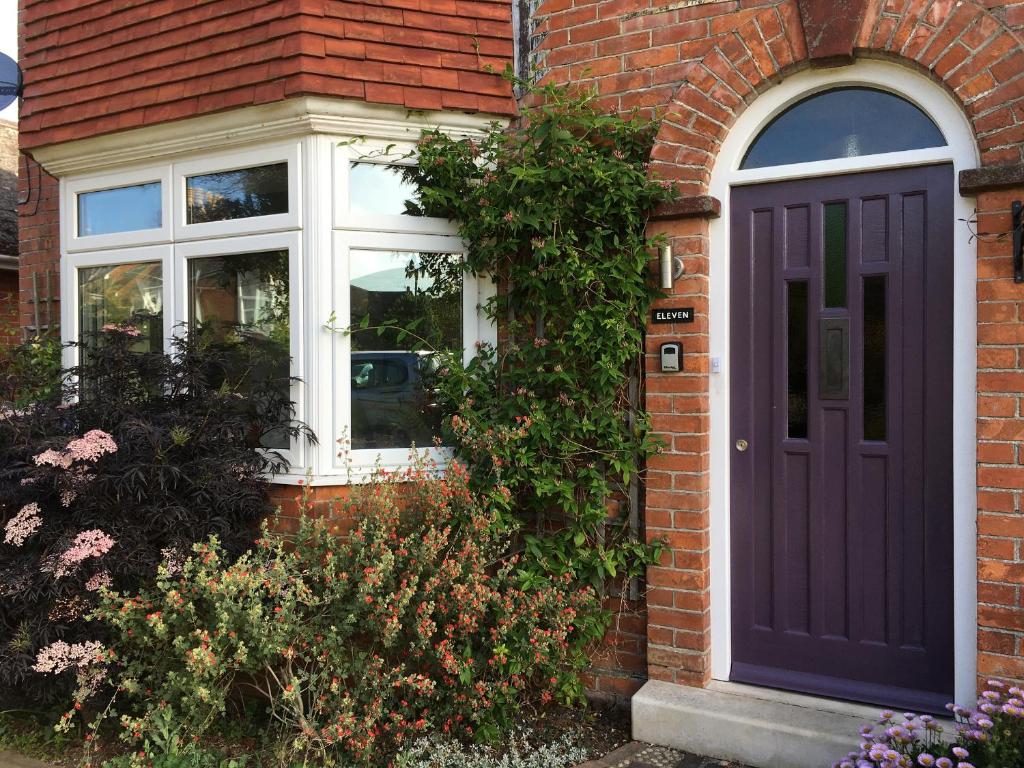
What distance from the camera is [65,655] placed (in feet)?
11.8

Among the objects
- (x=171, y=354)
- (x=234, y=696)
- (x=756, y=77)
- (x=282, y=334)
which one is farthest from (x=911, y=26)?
(x=234, y=696)

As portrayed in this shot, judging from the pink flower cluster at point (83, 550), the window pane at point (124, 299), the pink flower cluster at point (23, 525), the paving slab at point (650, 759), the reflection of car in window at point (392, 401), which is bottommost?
the paving slab at point (650, 759)

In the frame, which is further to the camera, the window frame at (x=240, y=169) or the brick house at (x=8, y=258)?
the brick house at (x=8, y=258)

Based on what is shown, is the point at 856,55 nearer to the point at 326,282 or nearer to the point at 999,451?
the point at 999,451

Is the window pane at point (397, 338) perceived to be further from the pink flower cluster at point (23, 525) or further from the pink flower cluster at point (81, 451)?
the pink flower cluster at point (23, 525)

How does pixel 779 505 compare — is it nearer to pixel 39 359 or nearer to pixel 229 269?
pixel 229 269

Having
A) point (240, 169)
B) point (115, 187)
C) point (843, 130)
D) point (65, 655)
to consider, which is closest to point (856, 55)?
point (843, 130)

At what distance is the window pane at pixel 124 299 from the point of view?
15.4ft

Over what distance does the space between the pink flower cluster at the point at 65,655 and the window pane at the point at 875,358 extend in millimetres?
3540

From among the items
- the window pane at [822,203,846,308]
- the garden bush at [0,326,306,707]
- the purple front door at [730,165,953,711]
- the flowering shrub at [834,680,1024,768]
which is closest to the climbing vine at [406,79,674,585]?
the purple front door at [730,165,953,711]

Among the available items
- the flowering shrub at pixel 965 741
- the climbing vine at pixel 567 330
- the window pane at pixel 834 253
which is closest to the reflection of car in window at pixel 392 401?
the climbing vine at pixel 567 330

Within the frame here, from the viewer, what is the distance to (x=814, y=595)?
3.73 m

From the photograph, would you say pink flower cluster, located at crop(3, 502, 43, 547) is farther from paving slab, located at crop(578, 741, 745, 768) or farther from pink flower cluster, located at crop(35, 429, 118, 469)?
paving slab, located at crop(578, 741, 745, 768)

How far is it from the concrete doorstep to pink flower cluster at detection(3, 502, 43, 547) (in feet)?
9.33
